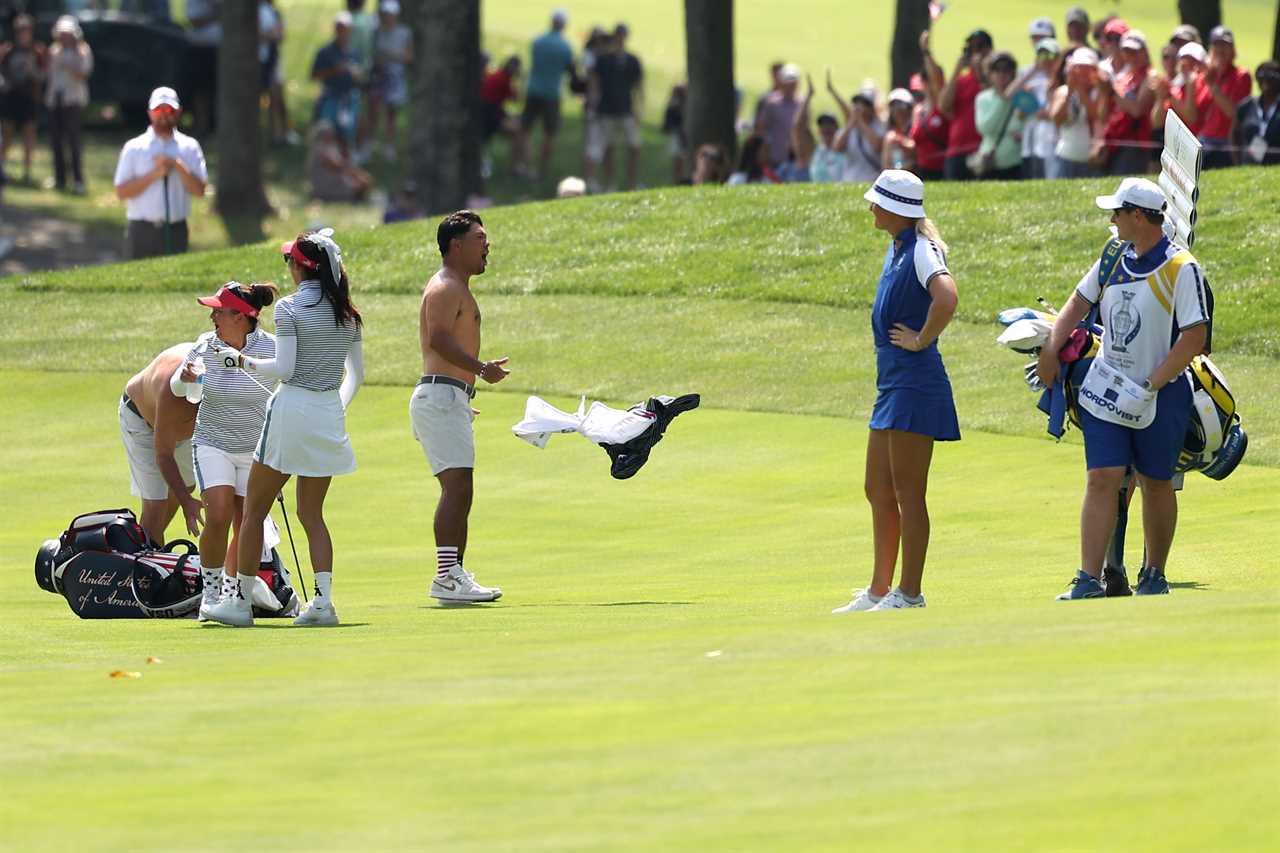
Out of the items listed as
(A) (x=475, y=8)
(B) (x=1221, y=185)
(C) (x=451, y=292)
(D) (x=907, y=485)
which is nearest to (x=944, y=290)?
(D) (x=907, y=485)

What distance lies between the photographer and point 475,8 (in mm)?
29016

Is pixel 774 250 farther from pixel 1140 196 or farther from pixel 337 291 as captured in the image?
pixel 1140 196

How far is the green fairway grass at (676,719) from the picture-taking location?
5.78 meters

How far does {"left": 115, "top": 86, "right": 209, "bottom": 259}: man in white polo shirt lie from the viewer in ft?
68.5

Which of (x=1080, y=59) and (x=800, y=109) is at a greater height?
(x=1080, y=59)

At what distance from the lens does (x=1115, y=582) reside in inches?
408

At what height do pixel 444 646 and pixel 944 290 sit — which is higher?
pixel 944 290

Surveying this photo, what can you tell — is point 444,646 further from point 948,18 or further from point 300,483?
point 948,18

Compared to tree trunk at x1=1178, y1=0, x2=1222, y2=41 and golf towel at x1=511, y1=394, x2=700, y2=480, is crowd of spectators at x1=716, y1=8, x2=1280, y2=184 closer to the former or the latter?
tree trunk at x1=1178, y1=0, x2=1222, y2=41

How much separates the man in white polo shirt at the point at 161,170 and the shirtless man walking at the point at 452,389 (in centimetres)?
931

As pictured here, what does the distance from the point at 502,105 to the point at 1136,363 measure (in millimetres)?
27246

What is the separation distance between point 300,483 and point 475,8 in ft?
63.5

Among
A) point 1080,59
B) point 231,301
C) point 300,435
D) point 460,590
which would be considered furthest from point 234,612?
point 1080,59

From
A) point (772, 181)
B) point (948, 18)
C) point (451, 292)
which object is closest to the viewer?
point (451, 292)
